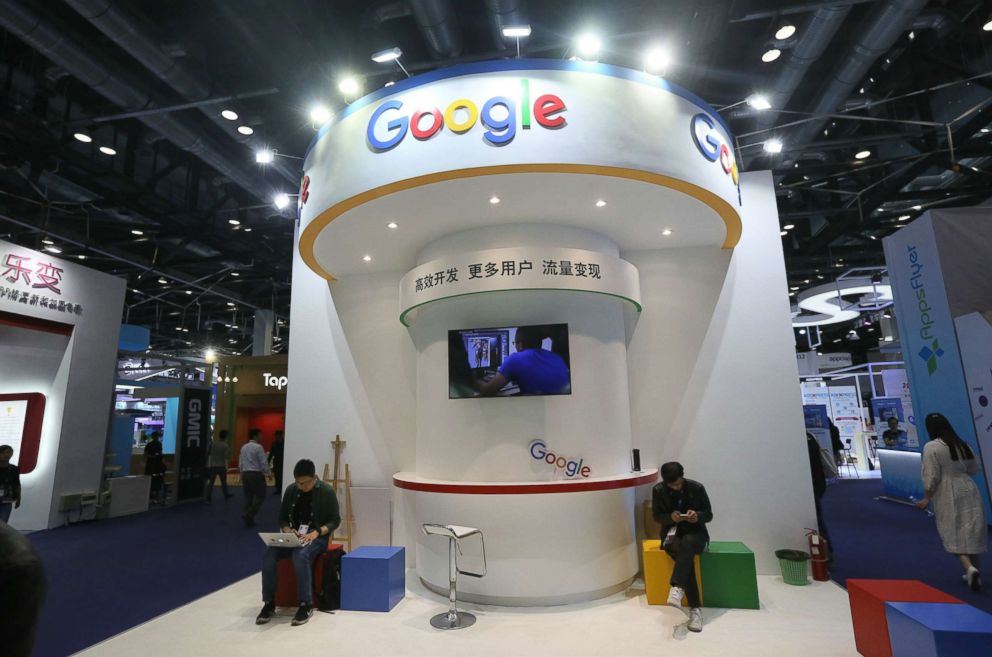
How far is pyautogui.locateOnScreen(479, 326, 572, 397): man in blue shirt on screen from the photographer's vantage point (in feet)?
15.4

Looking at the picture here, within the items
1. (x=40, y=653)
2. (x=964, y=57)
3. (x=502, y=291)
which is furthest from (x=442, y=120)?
(x=964, y=57)

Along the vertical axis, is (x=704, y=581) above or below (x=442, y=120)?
below

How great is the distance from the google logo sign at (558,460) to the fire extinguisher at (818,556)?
223 cm

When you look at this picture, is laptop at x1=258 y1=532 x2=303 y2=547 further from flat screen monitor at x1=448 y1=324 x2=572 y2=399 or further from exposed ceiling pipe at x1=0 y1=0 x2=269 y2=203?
exposed ceiling pipe at x1=0 y1=0 x2=269 y2=203

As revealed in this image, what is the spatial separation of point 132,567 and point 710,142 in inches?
282

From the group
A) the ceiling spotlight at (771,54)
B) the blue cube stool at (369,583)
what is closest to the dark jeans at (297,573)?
the blue cube stool at (369,583)

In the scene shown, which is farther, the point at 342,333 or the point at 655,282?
the point at 342,333

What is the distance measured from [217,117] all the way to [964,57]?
8801mm

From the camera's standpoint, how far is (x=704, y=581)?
13.9 ft

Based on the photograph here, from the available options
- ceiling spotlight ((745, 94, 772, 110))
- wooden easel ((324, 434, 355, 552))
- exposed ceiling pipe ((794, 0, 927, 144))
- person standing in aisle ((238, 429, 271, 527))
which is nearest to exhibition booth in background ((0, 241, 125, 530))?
person standing in aisle ((238, 429, 271, 527))

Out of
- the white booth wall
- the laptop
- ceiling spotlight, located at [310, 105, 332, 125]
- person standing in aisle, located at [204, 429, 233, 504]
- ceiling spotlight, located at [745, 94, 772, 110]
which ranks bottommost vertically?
the laptop

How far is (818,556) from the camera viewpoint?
15.8 ft

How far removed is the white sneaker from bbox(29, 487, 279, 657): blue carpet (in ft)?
12.9

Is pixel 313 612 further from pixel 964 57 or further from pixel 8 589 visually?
pixel 964 57
